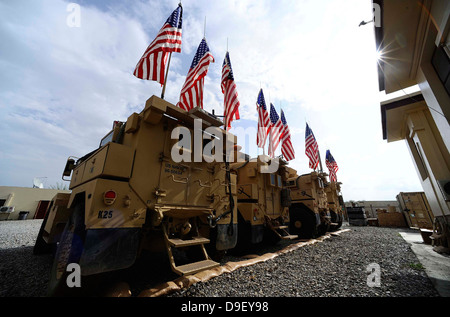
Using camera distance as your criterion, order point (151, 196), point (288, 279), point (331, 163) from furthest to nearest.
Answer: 1. point (331, 163)
2. point (288, 279)
3. point (151, 196)

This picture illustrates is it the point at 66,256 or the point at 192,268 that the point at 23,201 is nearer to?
the point at 66,256

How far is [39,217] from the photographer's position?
19.2m

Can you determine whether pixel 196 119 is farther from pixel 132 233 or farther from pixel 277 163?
pixel 277 163

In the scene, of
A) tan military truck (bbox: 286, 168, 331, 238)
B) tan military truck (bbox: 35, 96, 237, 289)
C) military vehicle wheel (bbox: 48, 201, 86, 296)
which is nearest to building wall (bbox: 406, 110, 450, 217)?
tan military truck (bbox: 286, 168, 331, 238)

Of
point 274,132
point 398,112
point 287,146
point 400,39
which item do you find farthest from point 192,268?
point 287,146

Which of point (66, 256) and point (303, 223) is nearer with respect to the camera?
point (66, 256)

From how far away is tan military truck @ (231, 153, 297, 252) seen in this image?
228 inches

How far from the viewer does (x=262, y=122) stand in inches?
352

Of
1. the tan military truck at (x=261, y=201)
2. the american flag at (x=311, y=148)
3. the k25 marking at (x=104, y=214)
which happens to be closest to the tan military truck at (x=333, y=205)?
the american flag at (x=311, y=148)

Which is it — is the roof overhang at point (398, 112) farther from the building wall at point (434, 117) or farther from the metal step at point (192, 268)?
the metal step at point (192, 268)

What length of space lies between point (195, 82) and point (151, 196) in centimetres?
395

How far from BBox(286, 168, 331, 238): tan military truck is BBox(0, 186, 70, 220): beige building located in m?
26.1
